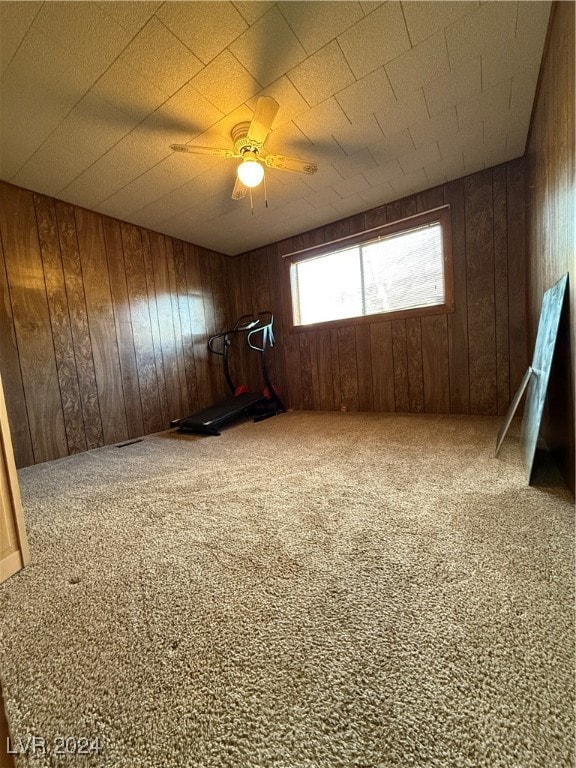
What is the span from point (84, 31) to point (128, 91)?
0.29m

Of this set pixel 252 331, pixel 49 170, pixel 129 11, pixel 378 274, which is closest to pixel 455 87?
pixel 378 274

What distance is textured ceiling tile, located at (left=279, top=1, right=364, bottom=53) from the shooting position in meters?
1.24

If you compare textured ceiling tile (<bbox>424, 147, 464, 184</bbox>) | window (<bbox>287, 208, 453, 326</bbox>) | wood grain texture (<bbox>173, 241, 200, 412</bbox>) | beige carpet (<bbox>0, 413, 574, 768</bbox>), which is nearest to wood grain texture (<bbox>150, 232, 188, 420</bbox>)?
wood grain texture (<bbox>173, 241, 200, 412</bbox>)

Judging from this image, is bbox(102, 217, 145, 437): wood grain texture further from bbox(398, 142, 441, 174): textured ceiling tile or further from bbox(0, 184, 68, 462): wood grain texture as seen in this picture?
bbox(398, 142, 441, 174): textured ceiling tile

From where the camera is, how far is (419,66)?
4.97ft

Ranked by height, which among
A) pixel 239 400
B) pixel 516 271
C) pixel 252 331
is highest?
pixel 516 271

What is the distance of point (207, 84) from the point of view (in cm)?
154

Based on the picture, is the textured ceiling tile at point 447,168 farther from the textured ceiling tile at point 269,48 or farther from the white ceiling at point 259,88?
the textured ceiling tile at point 269,48

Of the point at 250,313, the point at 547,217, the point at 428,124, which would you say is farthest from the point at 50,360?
the point at 547,217

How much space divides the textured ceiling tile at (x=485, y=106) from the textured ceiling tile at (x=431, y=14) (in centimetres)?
53

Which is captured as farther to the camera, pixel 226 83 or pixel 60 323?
pixel 60 323

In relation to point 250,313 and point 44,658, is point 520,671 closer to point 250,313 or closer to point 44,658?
point 44,658

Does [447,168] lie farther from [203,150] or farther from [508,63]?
[203,150]

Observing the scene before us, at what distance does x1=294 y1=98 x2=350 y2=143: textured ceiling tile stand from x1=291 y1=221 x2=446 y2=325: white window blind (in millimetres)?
1306
